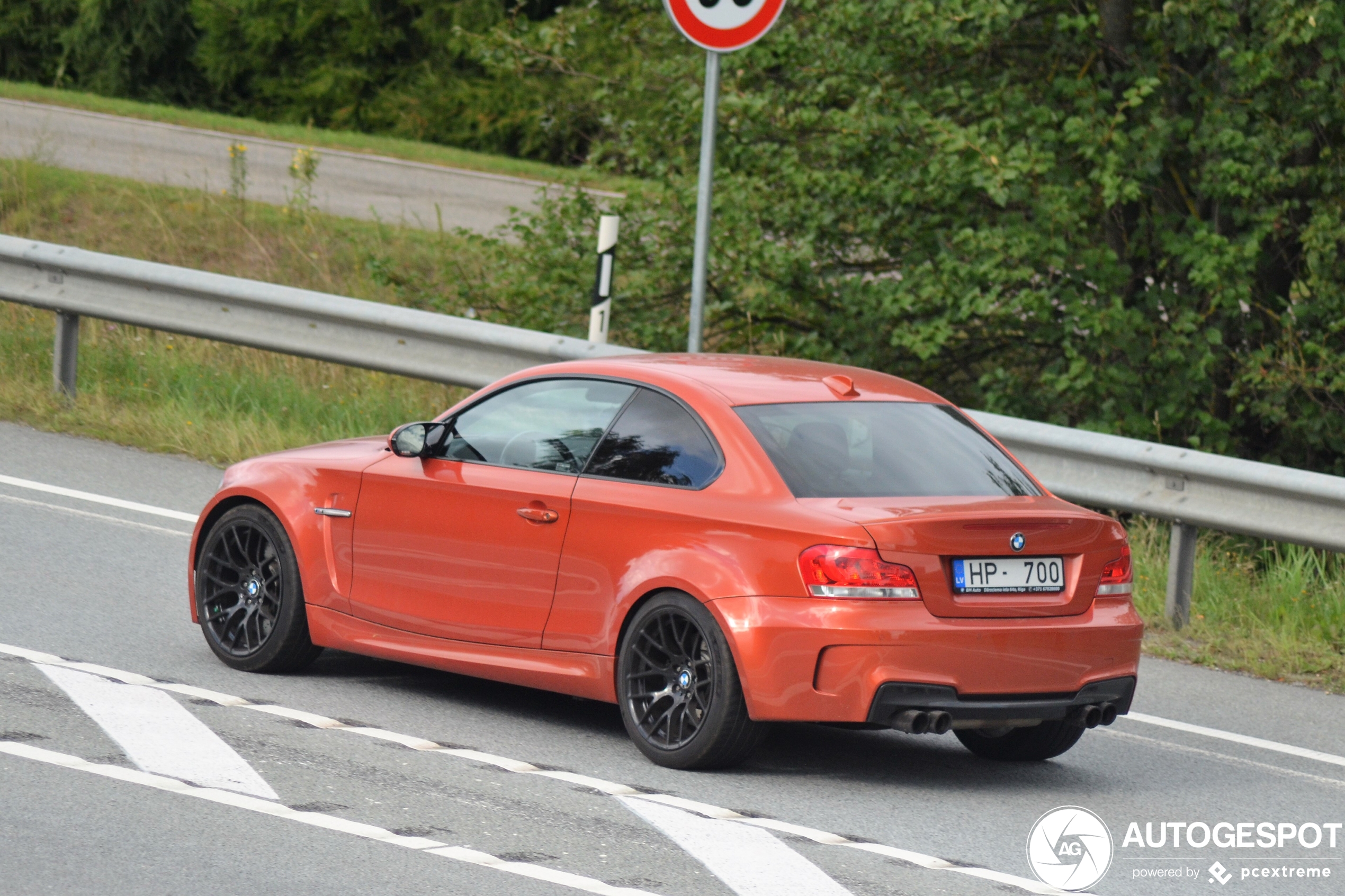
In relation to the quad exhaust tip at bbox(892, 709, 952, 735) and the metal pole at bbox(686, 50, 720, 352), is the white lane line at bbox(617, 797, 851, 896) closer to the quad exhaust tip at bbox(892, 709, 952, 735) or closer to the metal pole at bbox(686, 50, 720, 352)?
the quad exhaust tip at bbox(892, 709, 952, 735)

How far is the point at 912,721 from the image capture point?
6.05 meters

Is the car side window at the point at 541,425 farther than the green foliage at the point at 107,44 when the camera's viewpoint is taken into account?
No

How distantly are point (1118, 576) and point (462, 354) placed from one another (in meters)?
5.93

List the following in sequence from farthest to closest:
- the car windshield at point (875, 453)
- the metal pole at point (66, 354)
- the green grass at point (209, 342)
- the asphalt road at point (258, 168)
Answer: the asphalt road at point (258, 168) → the metal pole at point (66, 354) → the green grass at point (209, 342) → the car windshield at point (875, 453)

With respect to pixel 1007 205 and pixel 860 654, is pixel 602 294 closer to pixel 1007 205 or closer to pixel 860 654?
pixel 1007 205

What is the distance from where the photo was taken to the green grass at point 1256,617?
8672 mm

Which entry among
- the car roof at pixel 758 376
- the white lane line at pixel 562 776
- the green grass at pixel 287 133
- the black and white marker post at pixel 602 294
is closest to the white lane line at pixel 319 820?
the white lane line at pixel 562 776

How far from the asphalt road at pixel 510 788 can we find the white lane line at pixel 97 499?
5.14 feet

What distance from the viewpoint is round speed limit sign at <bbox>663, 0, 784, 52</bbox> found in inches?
374

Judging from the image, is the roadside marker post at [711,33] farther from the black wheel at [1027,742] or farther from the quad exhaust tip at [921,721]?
the quad exhaust tip at [921,721]

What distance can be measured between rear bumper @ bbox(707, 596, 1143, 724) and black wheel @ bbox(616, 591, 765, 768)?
8 cm

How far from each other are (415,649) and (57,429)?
5775mm

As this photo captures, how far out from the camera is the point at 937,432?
687 centimetres

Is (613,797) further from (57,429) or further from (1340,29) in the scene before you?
(1340,29)
